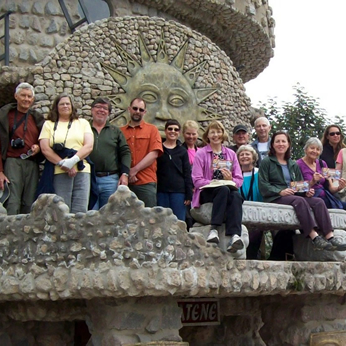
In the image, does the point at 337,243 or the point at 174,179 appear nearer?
the point at 337,243

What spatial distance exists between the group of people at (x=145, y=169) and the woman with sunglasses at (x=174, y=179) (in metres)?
0.01

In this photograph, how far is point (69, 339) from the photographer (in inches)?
386

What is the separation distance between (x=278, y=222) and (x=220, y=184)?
1031 millimetres

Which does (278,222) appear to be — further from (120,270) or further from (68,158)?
(68,158)

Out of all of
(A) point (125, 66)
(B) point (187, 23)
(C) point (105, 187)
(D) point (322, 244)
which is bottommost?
(D) point (322, 244)

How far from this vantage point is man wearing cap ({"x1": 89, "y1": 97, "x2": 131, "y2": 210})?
879cm

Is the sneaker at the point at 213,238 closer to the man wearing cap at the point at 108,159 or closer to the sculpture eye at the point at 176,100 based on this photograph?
the man wearing cap at the point at 108,159

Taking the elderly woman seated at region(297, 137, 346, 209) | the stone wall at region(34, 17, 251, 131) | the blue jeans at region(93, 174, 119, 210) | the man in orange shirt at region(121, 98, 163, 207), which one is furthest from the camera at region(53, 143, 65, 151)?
the elderly woman seated at region(297, 137, 346, 209)

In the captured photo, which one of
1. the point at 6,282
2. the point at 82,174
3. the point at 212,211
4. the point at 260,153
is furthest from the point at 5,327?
the point at 260,153

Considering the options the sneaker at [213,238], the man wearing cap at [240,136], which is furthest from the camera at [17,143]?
the man wearing cap at [240,136]

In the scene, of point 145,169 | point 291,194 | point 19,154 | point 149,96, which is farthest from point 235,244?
point 149,96

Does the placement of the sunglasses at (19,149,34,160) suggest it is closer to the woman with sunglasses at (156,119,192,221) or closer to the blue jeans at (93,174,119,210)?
the blue jeans at (93,174,119,210)

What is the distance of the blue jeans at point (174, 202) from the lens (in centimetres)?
891

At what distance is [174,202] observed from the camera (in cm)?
896
